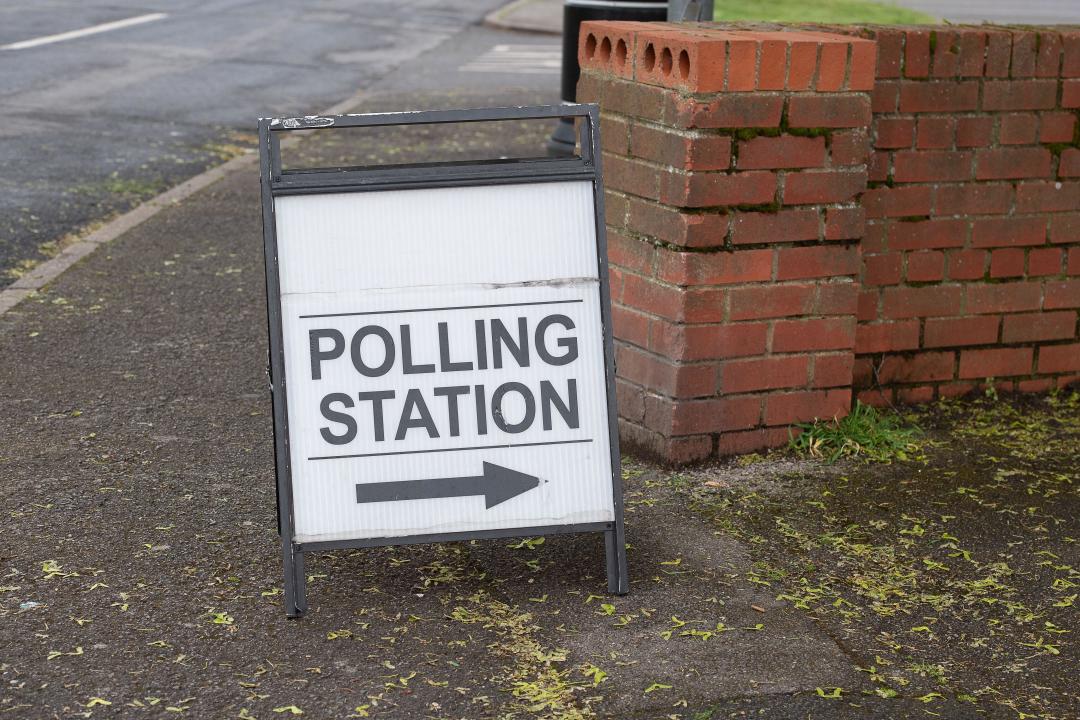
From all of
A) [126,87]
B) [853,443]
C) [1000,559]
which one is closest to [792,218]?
[853,443]


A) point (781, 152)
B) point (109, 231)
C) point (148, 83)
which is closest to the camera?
point (781, 152)

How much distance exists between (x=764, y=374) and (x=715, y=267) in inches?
16.5

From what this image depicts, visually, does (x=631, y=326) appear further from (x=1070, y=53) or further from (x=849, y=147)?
(x=1070, y=53)

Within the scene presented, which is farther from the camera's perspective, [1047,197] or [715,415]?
[1047,197]

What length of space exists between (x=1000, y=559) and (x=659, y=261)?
4.49 ft

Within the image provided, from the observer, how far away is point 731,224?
14.0 ft

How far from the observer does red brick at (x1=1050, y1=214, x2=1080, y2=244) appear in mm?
4984

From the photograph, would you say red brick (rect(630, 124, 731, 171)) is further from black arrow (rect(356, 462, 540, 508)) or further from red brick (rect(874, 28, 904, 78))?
black arrow (rect(356, 462, 540, 508))

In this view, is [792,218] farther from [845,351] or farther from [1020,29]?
[1020,29]

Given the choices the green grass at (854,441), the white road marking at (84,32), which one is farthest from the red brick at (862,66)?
the white road marking at (84,32)

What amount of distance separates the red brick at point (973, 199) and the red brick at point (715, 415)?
3.48ft

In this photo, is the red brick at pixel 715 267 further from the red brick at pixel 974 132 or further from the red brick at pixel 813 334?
the red brick at pixel 974 132

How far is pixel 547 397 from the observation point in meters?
3.53

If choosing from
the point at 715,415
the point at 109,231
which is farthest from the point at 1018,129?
the point at 109,231
